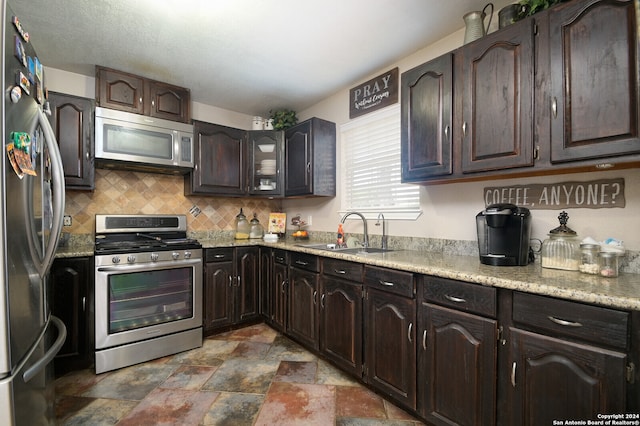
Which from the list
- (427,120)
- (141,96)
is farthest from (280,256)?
(141,96)

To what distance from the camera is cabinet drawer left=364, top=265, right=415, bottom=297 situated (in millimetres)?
1656

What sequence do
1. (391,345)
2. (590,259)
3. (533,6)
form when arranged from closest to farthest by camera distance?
(590,259) → (533,6) → (391,345)

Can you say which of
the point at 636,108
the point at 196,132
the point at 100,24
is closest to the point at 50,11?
the point at 100,24

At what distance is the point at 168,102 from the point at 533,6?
290 centimetres

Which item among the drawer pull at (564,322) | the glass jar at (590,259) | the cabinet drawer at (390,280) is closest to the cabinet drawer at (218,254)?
the cabinet drawer at (390,280)

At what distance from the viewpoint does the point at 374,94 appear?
2695 millimetres

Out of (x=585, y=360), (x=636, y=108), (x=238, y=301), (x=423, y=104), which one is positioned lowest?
(x=238, y=301)

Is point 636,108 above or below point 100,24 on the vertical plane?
below

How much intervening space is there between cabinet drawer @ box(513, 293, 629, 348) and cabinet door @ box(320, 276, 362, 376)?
965 mm

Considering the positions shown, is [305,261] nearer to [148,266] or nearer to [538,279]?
[148,266]

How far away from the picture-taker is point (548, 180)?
168 centimetres

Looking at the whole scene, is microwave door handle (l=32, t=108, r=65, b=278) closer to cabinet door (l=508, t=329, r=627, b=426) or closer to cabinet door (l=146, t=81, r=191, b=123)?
cabinet door (l=146, t=81, r=191, b=123)

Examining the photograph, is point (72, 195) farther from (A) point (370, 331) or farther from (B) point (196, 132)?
(A) point (370, 331)

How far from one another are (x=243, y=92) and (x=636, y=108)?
295 cm
